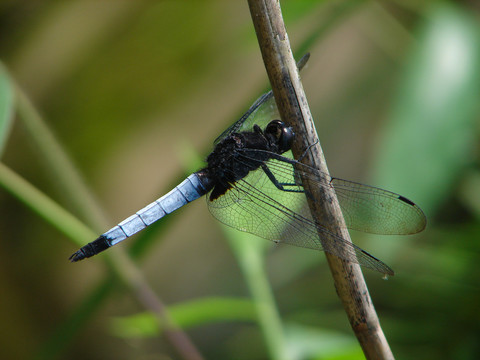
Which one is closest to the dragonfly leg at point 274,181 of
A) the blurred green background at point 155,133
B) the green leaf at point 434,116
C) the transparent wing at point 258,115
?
the transparent wing at point 258,115

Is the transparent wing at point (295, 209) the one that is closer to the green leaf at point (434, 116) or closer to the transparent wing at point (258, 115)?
the transparent wing at point (258, 115)

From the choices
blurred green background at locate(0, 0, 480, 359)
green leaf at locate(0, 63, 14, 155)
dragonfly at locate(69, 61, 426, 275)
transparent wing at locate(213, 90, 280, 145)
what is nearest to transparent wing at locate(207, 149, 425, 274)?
dragonfly at locate(69, 61, 426, 275)

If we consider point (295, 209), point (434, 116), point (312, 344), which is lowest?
point (312, 344)

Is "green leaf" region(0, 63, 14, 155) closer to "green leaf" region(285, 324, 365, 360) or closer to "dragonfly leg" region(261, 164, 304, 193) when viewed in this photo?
"dragonfly leg" region(261, 164, 304, 193)

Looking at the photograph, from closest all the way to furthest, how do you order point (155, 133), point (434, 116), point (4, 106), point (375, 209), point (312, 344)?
point (4, 106) → point (375, 209) → point (312, 344) → point (434, 116) → point (155, 133)

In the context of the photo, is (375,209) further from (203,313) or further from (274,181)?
(203,313)

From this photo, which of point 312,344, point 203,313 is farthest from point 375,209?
point 203,313

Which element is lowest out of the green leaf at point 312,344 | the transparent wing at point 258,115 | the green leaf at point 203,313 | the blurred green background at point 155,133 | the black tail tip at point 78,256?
the green leaf at point 312,344
